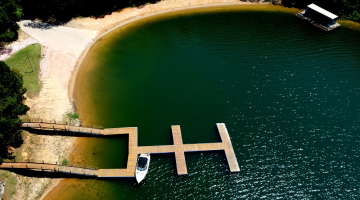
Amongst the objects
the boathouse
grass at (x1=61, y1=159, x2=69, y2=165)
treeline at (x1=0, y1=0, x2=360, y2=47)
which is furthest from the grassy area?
the boathouse

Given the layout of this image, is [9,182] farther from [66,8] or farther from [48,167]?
[66,8]

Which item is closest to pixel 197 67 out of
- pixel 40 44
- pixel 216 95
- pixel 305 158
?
pixel 216 95

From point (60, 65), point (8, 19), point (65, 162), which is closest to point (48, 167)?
point (65, 162)

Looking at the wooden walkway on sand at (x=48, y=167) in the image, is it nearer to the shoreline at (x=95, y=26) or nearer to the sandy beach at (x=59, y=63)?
the sandy beach at (x=59, y=63)

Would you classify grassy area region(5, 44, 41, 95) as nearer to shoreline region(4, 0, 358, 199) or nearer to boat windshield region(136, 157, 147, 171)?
shoreline region(4, 0, 358, 199)

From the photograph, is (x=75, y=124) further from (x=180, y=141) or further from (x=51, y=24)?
(x=51, y=24)
